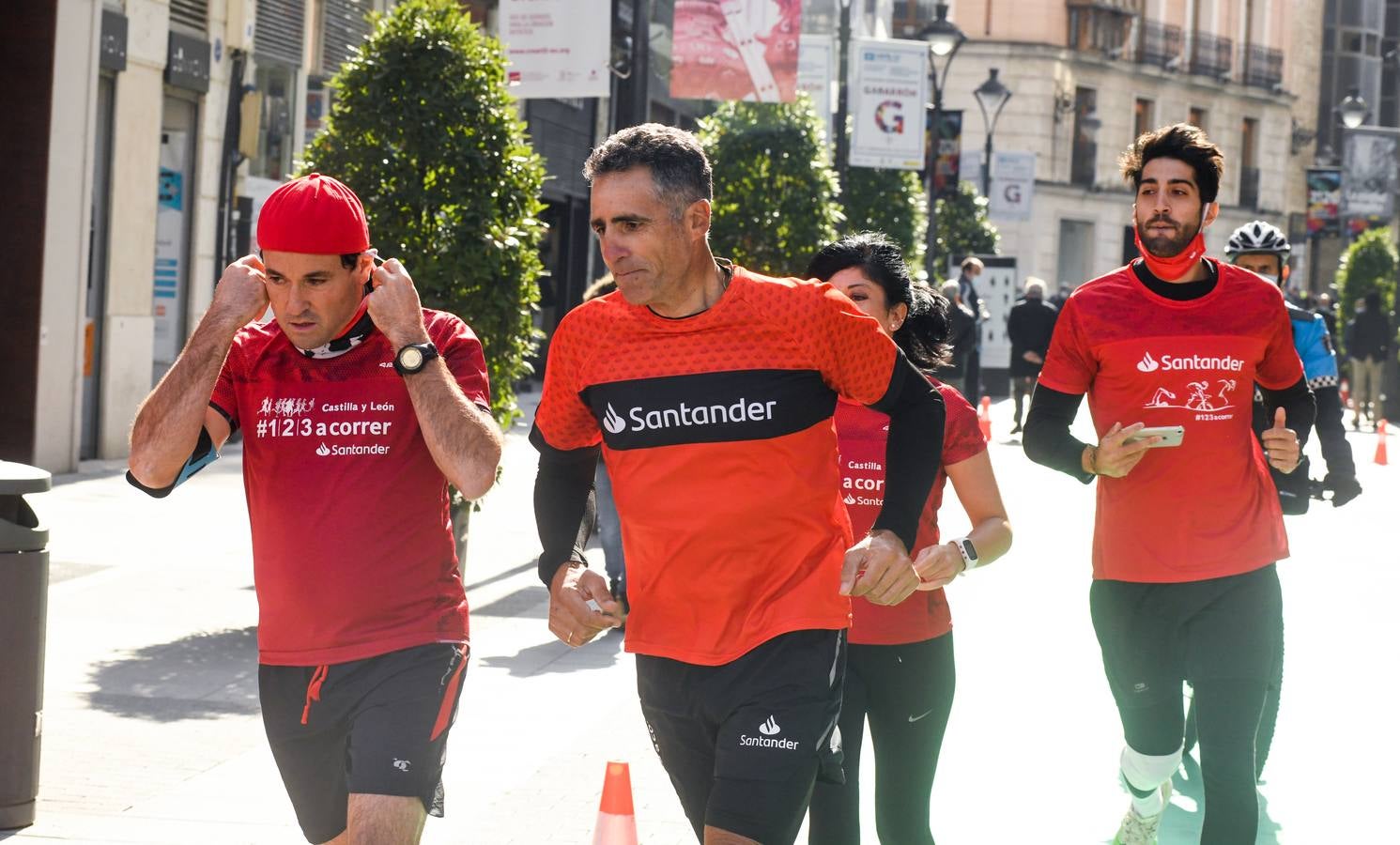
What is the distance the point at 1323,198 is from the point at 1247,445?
4901 cm

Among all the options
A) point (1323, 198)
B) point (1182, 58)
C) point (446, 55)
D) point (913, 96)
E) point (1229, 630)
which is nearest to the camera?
point (1229, 630)

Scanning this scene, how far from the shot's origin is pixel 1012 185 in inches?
1951

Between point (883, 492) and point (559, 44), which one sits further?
point (559, 44)

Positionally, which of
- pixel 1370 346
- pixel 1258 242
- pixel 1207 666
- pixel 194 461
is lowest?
pixel 1207 666

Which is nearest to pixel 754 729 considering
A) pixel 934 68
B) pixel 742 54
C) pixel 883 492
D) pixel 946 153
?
pixel 883 492

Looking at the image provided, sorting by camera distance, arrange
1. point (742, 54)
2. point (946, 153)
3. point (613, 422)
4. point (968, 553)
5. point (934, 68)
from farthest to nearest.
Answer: point (946, 153)
point (934, 68)
point (742, 54)
point (968, 553)
point (613, 422)

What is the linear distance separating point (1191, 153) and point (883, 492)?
4.70 feet

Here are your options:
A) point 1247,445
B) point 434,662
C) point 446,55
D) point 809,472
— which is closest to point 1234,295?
point 1247,445

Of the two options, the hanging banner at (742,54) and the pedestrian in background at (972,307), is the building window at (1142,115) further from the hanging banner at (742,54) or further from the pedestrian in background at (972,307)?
the hanging banner at (742,54)

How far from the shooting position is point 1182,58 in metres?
69.7

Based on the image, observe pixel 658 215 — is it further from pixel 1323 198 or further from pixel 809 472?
pixel 1323 198

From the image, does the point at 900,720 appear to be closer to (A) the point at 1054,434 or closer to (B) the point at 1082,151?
(A) the point at 1054,434

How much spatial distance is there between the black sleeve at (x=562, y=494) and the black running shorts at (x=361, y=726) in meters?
0.35

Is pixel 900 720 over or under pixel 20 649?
over
